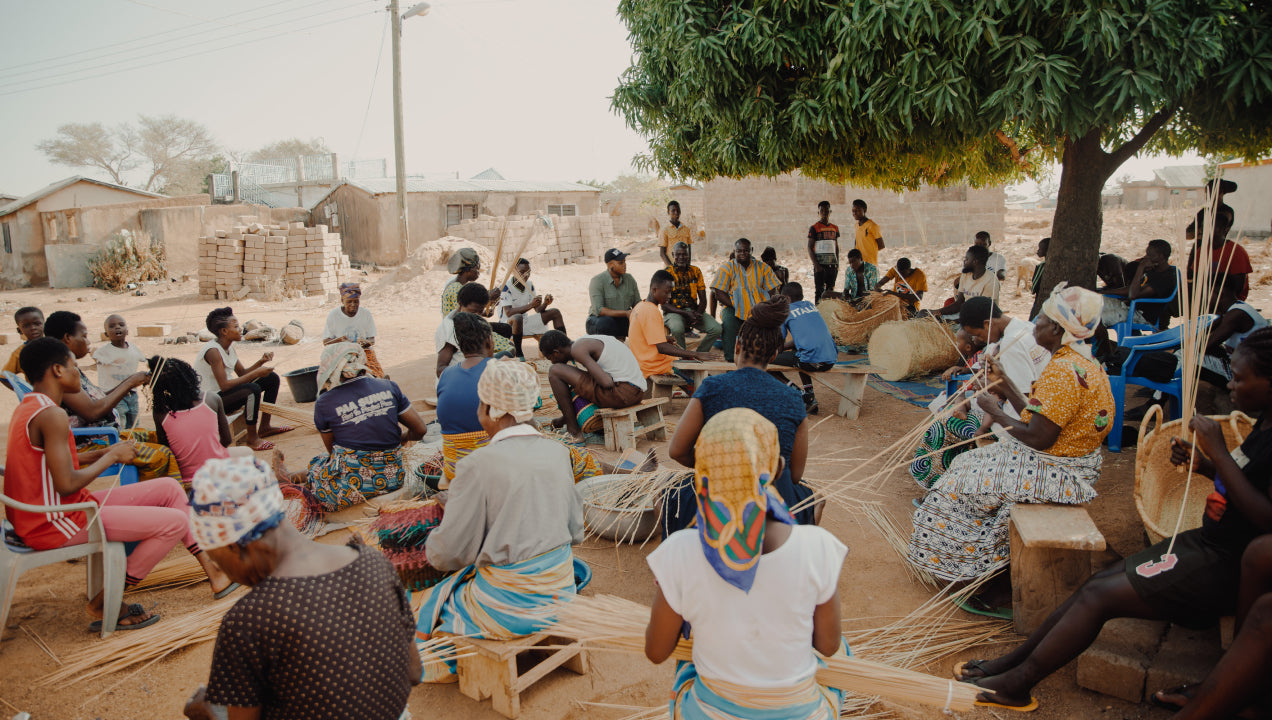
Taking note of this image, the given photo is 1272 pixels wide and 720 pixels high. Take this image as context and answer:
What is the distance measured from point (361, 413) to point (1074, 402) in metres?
3.73

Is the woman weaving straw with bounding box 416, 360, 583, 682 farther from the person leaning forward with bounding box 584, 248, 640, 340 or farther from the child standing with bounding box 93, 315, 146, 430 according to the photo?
the person leaning forward with bounding box 584, 248, 640, 340

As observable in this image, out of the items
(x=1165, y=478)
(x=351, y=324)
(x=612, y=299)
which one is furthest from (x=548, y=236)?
(x=1165, y=478)

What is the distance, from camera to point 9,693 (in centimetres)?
318

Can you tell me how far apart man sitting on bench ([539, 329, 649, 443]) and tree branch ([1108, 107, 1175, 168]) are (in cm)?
454

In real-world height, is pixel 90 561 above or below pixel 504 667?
above

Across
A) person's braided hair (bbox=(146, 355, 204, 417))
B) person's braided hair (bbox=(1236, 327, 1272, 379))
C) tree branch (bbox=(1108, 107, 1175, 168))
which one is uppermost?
tree branch (bbox=(1108, 107, 1175, 168))

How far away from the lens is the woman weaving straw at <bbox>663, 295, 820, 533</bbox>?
3205 millimetres

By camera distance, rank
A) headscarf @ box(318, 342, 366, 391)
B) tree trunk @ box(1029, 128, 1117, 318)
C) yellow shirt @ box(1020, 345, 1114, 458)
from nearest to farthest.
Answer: yellow shirt @ box(1020, 345, 1114, 458)
headscarf @ box(318, 342, 366, 391)
tree trunk @ box(1029, 128, 1117, 318)

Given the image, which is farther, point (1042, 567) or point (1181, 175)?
point (1181, 175)

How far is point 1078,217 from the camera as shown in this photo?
6645 mm

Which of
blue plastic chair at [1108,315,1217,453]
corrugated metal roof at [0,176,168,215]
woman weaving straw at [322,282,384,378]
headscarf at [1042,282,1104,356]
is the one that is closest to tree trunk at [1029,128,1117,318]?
blue plastic chair at [1108,315,1217,453]

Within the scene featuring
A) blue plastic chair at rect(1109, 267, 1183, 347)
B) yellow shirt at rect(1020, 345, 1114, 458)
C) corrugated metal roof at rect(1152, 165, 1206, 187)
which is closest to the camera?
yellow shirt at rect(1020, 345, 1114, 458)

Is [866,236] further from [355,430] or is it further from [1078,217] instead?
[355,430]

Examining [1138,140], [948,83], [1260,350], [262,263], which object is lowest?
[1260,350]
